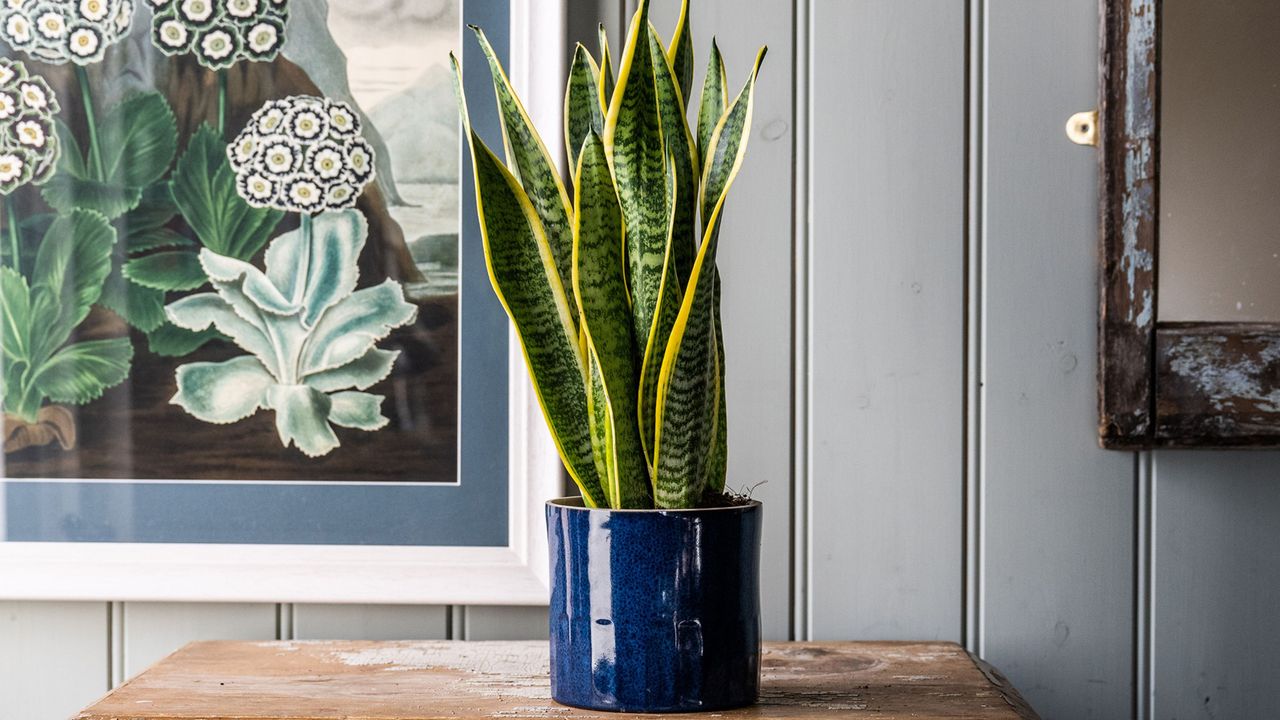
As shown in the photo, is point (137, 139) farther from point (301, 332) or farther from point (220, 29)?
point (301, 332)

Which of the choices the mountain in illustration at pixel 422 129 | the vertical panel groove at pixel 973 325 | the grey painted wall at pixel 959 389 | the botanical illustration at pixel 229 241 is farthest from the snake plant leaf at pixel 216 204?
the vertical panel groove at pixel 973 325

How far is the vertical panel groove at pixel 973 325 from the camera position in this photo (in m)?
0.85

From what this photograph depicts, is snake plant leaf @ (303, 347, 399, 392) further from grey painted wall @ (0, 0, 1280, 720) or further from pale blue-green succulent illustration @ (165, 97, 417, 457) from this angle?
grey painted wall @ (0, 0, 1280, 720)

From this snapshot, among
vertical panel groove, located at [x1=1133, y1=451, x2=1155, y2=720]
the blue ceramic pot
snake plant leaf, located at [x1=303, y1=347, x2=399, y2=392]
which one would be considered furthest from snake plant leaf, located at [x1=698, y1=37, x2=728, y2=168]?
vertical panel groove, located at [x1=1133, y1=451, x2=1155, y2=720]

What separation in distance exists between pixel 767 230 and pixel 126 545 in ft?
2.00

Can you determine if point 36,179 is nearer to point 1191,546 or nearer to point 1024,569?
point 1024,569

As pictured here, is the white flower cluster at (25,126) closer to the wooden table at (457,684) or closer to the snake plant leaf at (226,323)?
the snake plant leaf at (226,323)

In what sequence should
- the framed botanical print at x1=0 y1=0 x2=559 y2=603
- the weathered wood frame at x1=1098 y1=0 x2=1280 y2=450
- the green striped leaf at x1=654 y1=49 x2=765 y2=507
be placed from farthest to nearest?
1. the framed botanical print at x1=0 y1=0 x2=559 y2=603
2. the weathered wood frame at x1=1098 y1=0 x2=1280 y2=450
3. the green striped leaf at x1=654 y1=49 x2=765 y2=507

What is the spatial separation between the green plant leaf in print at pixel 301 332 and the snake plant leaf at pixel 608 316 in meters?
0.32

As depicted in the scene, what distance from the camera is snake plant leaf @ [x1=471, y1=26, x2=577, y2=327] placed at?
0.64m

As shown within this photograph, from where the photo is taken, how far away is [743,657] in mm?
621

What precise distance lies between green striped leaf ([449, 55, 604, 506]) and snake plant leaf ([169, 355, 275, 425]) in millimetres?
362

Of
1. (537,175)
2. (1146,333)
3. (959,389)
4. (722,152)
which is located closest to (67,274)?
(537,175)

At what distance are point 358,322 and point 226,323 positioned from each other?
4.5 inches
